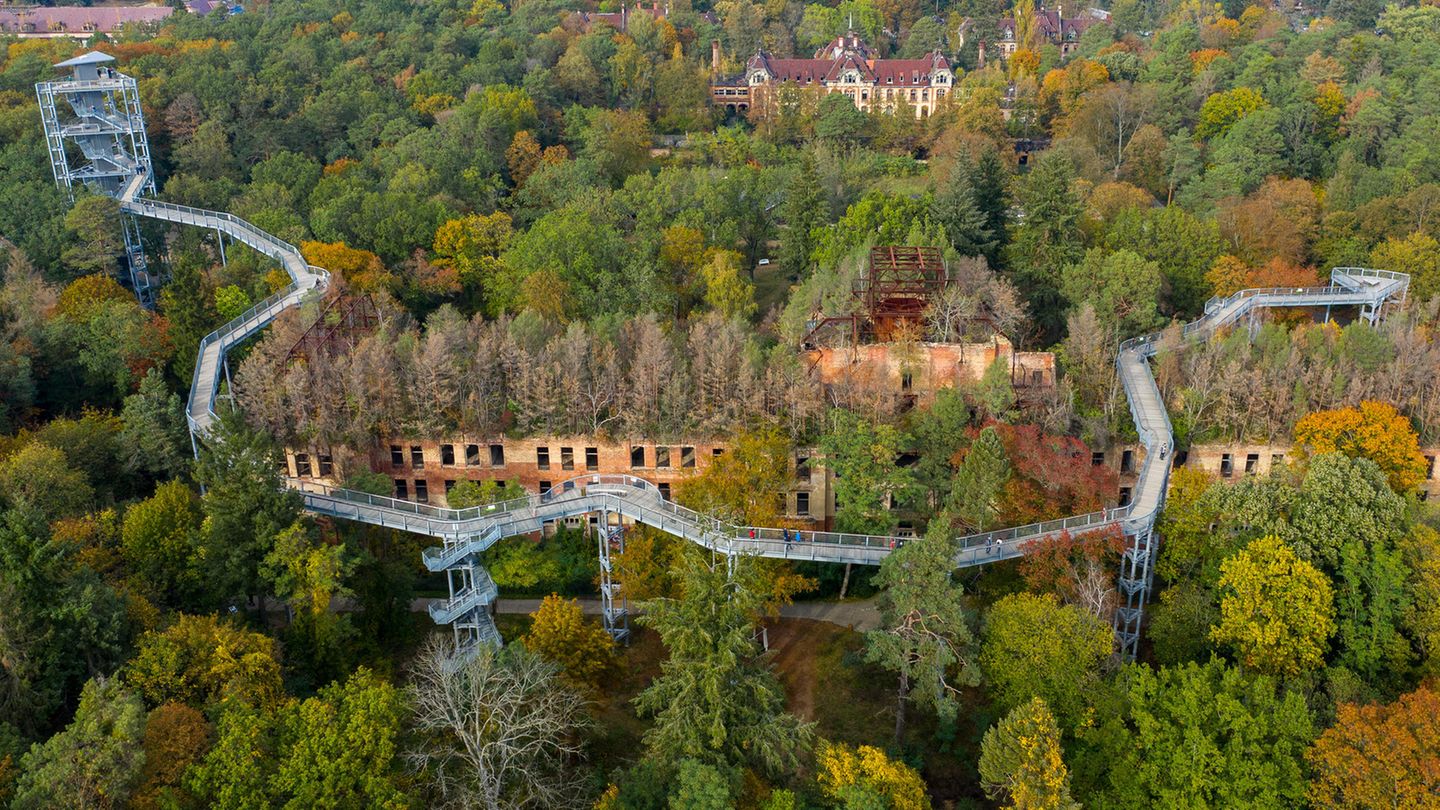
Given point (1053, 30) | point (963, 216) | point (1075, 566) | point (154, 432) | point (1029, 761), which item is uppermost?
point (1053, 30)

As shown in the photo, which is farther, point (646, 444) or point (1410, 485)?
point (646, 444)

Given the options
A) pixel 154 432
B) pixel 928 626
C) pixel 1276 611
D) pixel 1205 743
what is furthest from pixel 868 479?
pixel 154 432

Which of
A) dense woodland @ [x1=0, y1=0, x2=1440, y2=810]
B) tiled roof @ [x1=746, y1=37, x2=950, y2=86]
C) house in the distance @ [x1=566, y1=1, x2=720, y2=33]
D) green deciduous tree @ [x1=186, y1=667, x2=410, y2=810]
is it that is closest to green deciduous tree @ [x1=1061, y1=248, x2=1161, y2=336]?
dense woodland @ [x1=0, y1=0, x2=1440, y2=810]

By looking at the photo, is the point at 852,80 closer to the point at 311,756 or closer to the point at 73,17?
the point at 73,17

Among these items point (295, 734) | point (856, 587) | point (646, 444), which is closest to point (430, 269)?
point (646, 444)

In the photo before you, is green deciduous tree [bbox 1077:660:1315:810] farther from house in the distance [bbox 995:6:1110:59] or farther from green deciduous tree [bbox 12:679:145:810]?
house in the distance [bbox 995:6:1110:59]

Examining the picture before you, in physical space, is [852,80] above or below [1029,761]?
above

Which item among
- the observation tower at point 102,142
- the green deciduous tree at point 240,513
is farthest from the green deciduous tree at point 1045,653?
the observation tower at point 102,142

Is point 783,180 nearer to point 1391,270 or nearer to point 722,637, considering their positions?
point 1391,270
